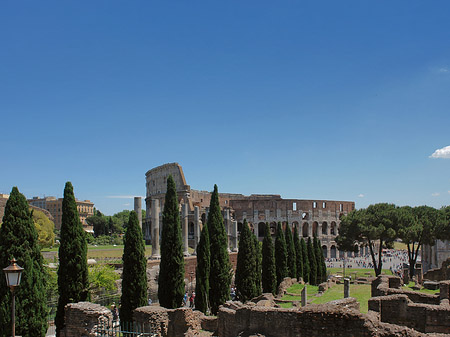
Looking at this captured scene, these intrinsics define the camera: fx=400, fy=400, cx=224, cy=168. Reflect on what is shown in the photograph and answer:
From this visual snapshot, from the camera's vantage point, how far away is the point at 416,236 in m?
35.2

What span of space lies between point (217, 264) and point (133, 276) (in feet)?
19.1

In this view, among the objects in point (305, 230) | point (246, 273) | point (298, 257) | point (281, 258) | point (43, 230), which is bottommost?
point (305, 230)

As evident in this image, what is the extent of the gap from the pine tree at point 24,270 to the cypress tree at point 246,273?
1256cm

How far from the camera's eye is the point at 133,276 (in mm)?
15234

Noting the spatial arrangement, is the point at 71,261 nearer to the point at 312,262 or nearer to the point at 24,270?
the point at 24,270

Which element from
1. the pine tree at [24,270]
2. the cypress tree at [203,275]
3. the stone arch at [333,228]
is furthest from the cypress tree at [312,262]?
the stone arch at [333,228]

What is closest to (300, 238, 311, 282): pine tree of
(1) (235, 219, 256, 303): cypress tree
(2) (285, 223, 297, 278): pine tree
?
(2) (285, 223, 297, 278): pine tree

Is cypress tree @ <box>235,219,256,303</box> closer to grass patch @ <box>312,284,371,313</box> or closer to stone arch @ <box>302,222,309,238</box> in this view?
grass patch @ <box>312,284,371,313</box>

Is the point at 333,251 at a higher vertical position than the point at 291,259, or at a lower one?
lower

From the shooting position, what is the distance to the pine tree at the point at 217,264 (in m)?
19.7

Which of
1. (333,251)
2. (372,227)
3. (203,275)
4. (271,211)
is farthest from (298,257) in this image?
(333,251)

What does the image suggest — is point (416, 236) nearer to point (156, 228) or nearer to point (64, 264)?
point (156, 228)

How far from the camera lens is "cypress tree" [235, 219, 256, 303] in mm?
22234

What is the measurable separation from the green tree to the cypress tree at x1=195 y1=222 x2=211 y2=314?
4.54m
